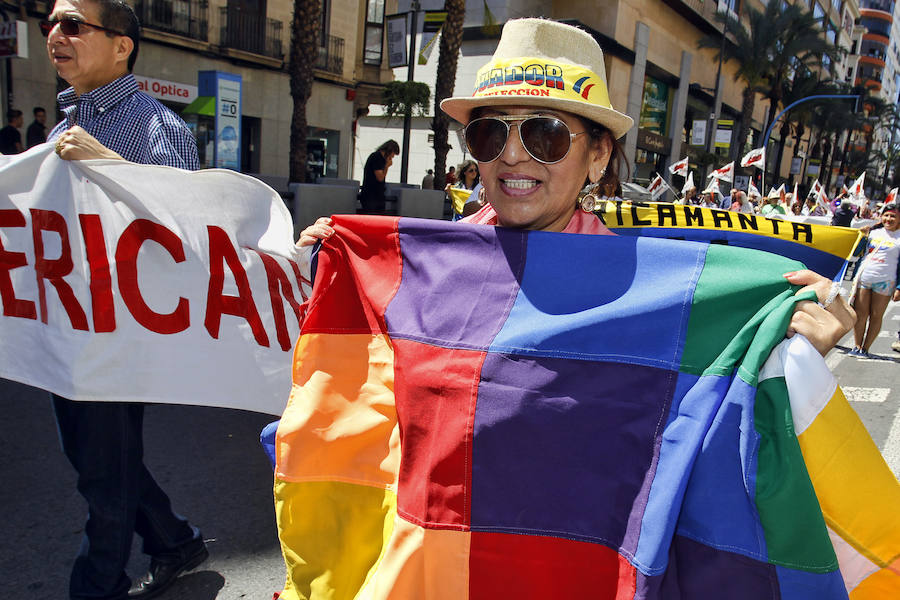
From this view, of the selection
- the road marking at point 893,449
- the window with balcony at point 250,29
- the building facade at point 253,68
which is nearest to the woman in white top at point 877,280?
the road marking at point 893,449

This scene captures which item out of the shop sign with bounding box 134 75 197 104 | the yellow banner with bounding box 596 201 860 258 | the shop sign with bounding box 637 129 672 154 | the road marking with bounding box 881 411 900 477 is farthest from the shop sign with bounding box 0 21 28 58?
the shop sign with bounding box 637 129 672 154

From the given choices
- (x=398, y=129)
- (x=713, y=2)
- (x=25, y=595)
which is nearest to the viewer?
(x=25, y=595)

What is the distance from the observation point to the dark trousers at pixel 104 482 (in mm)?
2424

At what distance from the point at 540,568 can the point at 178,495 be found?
2.63 m

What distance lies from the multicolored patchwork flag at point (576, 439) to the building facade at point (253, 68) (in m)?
14.1

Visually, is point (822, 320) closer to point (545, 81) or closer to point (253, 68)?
point (545, 81)

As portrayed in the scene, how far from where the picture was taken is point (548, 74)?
192 centimetres

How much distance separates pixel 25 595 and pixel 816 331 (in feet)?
9.62

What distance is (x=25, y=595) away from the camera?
8.91ft

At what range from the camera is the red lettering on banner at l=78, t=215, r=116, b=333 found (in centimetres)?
255

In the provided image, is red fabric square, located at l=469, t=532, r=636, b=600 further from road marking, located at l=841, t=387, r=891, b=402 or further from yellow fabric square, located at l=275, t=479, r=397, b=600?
road marking, located at l=841, t=387, r=891, b=402

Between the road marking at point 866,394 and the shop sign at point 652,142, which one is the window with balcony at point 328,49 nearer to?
the shop sign at point 652,142

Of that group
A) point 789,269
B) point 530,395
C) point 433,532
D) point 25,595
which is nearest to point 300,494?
point 433,532

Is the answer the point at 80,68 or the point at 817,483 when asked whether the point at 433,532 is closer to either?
the point at 817,483
